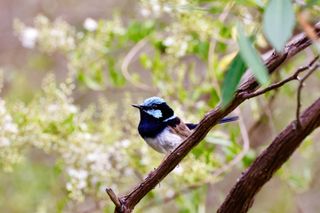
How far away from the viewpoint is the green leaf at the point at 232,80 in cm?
86

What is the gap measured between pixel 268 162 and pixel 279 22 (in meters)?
0.78

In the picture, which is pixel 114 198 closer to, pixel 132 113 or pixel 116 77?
pixel 132 113

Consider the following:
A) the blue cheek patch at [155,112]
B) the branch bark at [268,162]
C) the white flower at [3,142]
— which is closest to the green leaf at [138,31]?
the blue cheek patch at [155,112]

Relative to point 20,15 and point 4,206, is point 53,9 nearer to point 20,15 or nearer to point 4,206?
point 20,15

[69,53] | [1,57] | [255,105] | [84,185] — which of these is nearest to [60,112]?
[84,185]

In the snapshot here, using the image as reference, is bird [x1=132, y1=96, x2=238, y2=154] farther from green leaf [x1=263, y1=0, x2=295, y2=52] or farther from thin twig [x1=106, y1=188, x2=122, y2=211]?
green leaf [x1=263, y1=0, x2=295, y2=52]

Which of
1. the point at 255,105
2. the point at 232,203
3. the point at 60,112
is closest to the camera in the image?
the point at 232,203

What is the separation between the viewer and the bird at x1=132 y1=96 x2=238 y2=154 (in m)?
2.02

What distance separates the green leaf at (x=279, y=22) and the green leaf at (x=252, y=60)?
0.04m

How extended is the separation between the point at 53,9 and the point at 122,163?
1.71 m

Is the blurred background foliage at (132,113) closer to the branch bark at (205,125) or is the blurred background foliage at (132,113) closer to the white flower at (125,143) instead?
the white flower at (125,143)

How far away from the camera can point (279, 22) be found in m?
0.79

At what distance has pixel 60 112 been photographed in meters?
2.20

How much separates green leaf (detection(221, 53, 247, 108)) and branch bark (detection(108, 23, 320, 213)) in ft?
0.84
